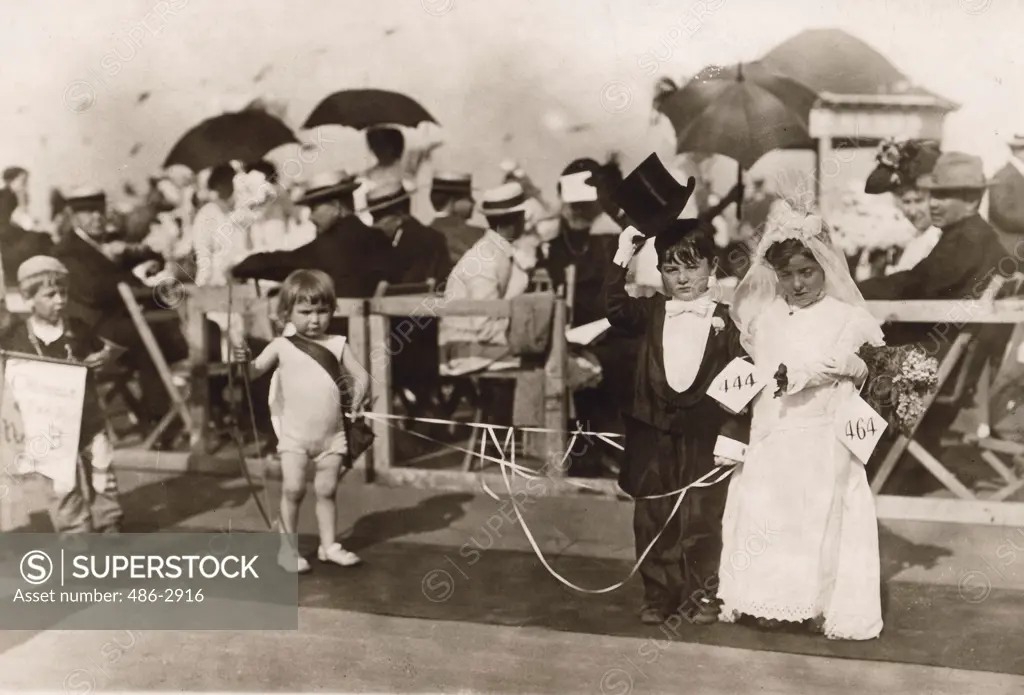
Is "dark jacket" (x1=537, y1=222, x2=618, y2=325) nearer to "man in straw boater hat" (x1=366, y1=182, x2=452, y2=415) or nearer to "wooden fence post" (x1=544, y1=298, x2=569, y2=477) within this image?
"wooden fence post" (x1=544, y1=298, x2=569, y2=477)

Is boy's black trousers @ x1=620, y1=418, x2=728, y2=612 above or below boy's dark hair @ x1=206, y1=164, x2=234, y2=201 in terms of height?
below

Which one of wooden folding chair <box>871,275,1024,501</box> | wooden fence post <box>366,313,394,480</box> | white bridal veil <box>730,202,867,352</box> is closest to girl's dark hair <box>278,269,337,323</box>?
wooden fence post <box>366,313,394,480</box>

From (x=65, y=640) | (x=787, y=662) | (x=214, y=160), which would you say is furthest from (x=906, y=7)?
(x=65, y=640)

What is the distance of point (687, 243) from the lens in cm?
377

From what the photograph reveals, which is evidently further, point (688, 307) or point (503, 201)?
point (503, 201)

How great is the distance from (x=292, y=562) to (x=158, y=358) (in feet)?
3.58

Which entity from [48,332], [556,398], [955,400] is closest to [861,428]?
[955,400]

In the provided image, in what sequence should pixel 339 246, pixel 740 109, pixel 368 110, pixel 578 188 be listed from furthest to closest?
Answer: pixel 339 246
pixel 368 110
pixel 578 188
pixel 740 109

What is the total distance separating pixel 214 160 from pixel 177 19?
0.61 meters

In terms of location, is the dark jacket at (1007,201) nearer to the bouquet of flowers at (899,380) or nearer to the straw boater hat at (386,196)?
the bouquet of flowers at (899,380)

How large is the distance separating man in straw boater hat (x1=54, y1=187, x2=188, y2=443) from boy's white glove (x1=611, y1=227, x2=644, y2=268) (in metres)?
A: 1.98

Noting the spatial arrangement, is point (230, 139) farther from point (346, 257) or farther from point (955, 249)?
Result: point (955, 249)

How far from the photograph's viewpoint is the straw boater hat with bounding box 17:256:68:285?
4242 millimetres

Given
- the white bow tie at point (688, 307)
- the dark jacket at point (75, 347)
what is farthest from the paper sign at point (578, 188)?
the dark jacket at point (75, 347)
